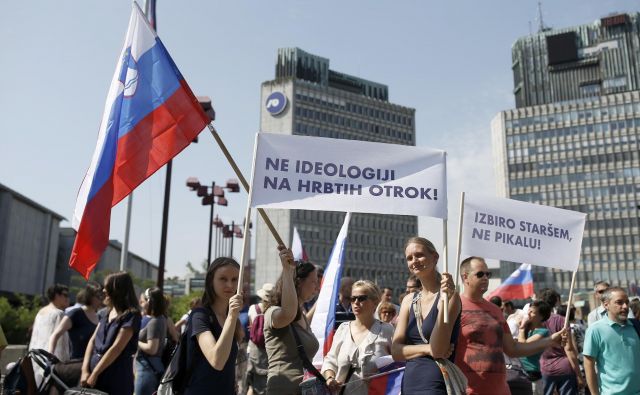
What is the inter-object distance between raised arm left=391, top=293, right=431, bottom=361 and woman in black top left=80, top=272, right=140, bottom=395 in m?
2.47

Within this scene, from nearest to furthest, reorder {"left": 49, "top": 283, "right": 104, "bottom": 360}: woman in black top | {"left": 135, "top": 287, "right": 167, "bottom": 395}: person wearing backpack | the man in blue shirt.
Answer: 1. the man in blue shirt
2. {"left": 49, "top": 283, "right": 104, "bottom": 360}: woman in black top
3. {"left": 135, "top": 287, "right": 167, "bottom": 395}: person wearing backpack

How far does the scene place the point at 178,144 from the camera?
16.3 ft

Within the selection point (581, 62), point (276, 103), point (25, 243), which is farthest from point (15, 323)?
point (581, 62)

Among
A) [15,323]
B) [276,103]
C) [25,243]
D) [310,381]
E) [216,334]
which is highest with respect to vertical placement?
[276,103]

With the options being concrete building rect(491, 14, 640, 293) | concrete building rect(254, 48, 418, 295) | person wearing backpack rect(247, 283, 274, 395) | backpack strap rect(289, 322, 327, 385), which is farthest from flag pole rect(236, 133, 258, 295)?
concrete building rect(491, 14, 640, 293)

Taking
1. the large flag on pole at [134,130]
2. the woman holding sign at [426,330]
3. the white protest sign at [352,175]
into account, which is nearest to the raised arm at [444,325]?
the woman holding sign at [426,330]

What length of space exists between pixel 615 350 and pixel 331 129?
116007 mm

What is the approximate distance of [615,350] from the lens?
5535mm

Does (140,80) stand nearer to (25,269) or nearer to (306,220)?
(25,269)

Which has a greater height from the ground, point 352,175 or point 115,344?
point 352,175

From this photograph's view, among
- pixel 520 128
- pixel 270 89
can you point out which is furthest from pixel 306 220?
pixel 520 128

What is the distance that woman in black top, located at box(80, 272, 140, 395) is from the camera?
17.3ft

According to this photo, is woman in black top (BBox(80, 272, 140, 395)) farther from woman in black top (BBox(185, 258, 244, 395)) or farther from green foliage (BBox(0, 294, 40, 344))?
green foliage (BBox(0, 294, 40, 344))

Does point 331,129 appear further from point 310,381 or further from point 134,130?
point 310,381
